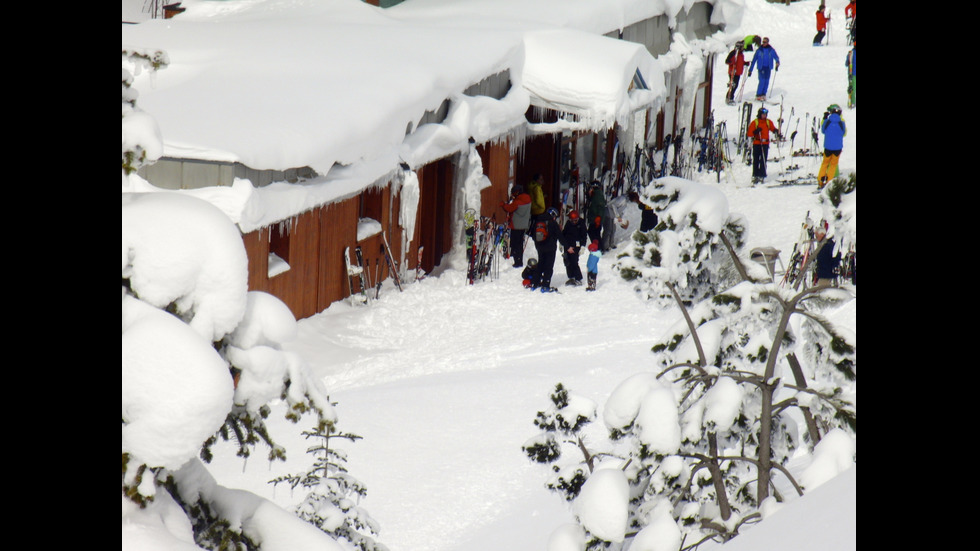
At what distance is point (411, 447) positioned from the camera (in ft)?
34.1

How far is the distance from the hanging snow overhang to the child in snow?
3.54m

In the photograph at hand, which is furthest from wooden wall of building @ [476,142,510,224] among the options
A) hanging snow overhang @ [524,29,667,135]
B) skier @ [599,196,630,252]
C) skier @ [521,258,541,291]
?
skier @ [521,258,541,291]

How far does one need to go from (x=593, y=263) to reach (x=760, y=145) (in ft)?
27.9

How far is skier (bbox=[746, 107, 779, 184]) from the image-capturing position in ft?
74.4

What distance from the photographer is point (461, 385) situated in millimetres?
11781

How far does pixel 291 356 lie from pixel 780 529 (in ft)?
5.73

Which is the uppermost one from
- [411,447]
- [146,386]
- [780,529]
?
[146,386]

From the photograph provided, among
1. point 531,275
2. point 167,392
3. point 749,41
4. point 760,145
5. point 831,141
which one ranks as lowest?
point 531,275

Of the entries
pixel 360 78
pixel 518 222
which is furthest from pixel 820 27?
pixel 360 78

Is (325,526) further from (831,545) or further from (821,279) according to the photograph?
(821,279)

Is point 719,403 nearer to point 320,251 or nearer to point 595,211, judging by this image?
point 320,251

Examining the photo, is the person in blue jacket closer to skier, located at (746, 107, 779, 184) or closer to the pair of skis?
skier, located at (746, 107, 779, 184)

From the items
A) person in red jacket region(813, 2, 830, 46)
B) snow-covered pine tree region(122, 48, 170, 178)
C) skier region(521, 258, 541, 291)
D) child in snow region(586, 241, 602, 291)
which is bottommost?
skier region(521, 258, 541, 291)
